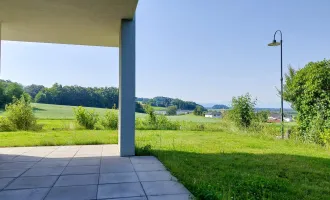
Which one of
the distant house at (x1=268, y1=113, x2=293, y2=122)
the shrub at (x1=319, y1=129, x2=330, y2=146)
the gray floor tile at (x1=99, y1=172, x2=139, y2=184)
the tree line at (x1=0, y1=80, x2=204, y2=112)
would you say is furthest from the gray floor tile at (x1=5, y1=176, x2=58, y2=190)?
the distant house at (x1=268, y1=113, x2=293, y2=122)

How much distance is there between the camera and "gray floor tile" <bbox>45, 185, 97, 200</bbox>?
2522 millimetres

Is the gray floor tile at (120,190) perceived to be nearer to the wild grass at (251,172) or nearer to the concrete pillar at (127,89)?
the wild grass at (251,172)

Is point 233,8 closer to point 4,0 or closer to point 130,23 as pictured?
point 130,23

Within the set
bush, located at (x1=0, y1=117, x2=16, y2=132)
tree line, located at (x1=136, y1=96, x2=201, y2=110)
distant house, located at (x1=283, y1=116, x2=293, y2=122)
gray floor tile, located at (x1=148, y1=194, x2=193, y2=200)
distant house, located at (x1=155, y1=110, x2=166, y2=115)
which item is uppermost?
tree line, located at (x1=136, y1=96, x2=201, y2=110)

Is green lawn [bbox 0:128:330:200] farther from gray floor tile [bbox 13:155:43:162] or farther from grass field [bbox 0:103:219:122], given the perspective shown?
grass field [bbox 0:103:219:122]

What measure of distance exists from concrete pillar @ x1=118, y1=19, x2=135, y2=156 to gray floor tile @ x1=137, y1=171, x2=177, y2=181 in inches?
52.5

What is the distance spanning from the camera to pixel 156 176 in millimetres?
3363

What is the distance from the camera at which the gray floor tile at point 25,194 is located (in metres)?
2.52

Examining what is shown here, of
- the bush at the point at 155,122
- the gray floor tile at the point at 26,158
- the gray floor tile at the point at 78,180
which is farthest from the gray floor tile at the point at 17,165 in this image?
the bush at the point at 155,122

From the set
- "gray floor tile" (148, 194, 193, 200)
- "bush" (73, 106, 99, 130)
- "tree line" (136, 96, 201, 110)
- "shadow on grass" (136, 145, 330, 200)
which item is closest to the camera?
"gray floor tile" (148, 194, 193, 200)

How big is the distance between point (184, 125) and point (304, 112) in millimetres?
5023

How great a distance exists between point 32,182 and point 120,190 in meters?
1.27

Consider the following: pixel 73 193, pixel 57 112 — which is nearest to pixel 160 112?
pixel 57 112

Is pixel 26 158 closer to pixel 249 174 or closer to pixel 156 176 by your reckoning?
pixel 156 176
